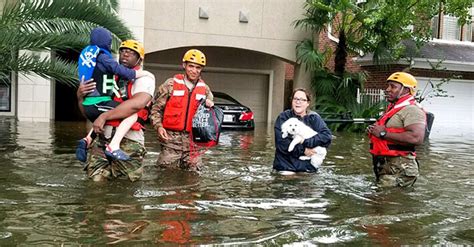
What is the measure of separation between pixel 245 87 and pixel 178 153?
1830 centimetres

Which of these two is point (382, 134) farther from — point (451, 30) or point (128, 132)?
point (451, 30)

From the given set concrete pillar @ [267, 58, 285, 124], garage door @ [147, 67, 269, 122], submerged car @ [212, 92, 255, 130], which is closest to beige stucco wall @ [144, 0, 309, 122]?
garage door @ [147, 67, 269, 122]

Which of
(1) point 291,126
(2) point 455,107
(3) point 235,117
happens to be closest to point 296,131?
(1) point 291,126

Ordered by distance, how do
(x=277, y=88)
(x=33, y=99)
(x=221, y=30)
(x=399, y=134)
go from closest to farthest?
(x=399, y=134)
(x=33, y=99)
(x=221, y=30)
(x=277, y=88)

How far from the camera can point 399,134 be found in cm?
727

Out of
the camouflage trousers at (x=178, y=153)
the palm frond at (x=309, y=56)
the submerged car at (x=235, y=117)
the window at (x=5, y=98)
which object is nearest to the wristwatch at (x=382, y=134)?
the camouflage trousers at (x=178, y=153)

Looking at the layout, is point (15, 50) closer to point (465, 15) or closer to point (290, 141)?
point (290, 141)

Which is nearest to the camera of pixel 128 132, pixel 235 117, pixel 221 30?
pixel 128 132

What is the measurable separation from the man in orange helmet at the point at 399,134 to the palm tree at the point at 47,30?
220 inches

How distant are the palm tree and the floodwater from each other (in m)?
1.53

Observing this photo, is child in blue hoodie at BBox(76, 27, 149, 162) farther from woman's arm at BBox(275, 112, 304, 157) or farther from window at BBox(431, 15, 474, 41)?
window at BBox(431, 15, 474, 41)

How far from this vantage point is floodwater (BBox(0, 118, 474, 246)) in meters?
5.17

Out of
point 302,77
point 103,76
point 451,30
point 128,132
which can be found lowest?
point 128,132

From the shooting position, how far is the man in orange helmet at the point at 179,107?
8047 millimetres
